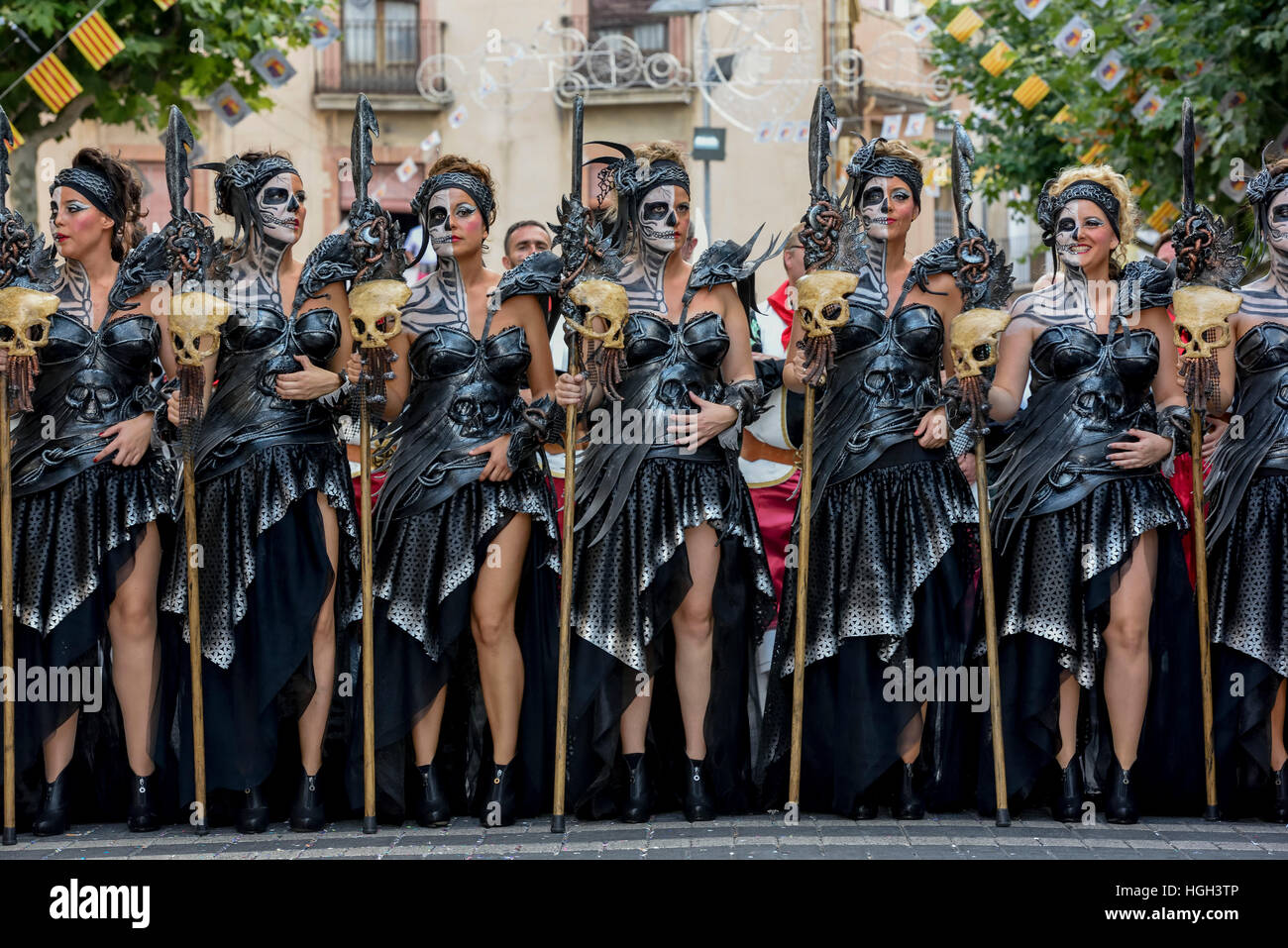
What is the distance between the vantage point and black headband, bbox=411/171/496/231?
641cm

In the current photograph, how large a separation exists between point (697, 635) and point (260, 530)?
5.33 ft

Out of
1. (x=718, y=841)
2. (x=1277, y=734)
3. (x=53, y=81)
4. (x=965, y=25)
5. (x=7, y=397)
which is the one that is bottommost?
(x=718, y=841)

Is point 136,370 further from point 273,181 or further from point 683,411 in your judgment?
point 683,411

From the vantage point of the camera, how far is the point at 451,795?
21.9 feet

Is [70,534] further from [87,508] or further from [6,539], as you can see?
[6,539]

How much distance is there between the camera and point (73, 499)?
6363mm

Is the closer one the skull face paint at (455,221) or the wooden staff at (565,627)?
the wooden staff at (565,627)

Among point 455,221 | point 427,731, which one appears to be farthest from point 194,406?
point 427,731

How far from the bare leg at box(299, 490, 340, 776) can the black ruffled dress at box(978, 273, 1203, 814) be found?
2399 mm

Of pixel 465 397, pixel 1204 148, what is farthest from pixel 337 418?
pixel 1204 148

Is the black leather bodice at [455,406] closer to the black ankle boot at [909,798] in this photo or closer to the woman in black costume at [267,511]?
the woman in black costume at [267,511]

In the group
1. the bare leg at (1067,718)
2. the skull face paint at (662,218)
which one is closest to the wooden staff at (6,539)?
the skull face paint at (662,218)

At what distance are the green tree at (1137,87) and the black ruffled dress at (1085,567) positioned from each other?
3317mm

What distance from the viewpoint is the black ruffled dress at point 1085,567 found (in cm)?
625
